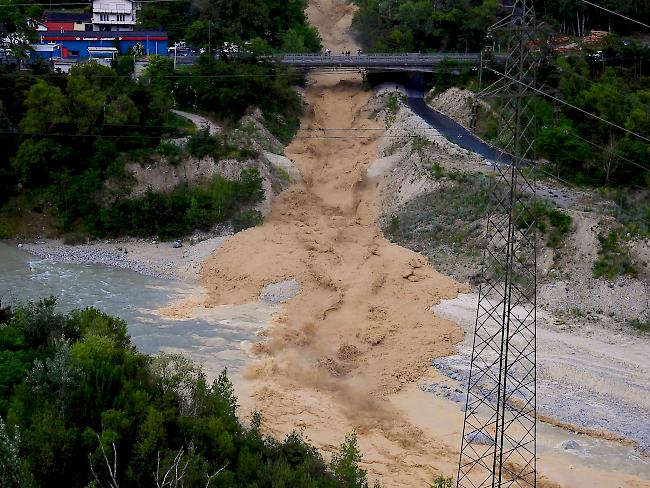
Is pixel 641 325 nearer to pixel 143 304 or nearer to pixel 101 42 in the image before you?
pixel 143 304

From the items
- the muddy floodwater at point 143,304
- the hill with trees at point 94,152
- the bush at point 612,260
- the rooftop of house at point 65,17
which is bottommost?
the muddy floodwater at point 143,304

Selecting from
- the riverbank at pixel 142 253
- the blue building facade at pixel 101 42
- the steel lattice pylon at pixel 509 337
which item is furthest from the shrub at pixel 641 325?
the blue building facade at pixel 101 42

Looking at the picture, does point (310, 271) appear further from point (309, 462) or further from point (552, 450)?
point (309, 462)

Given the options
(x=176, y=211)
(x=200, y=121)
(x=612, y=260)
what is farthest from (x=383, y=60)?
(x=612, y=260)

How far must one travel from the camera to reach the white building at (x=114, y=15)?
60.3 m

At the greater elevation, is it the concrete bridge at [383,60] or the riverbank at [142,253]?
the concrete bridge at [383,60]

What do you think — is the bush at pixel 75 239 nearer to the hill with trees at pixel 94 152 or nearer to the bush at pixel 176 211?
the hill with trees at pixel 94 152

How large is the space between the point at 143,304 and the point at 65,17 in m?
36.2

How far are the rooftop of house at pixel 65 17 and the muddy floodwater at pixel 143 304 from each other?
26.1 metres

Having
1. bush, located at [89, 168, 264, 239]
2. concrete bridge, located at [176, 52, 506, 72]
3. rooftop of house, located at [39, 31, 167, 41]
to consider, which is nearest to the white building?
rooftop of house, located at [39, 31, 167, 41]

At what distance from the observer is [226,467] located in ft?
56.9

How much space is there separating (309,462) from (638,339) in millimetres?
15793

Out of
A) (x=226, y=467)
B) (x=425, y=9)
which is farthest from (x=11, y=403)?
(x=425, y=9)

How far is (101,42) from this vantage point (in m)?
56.6
